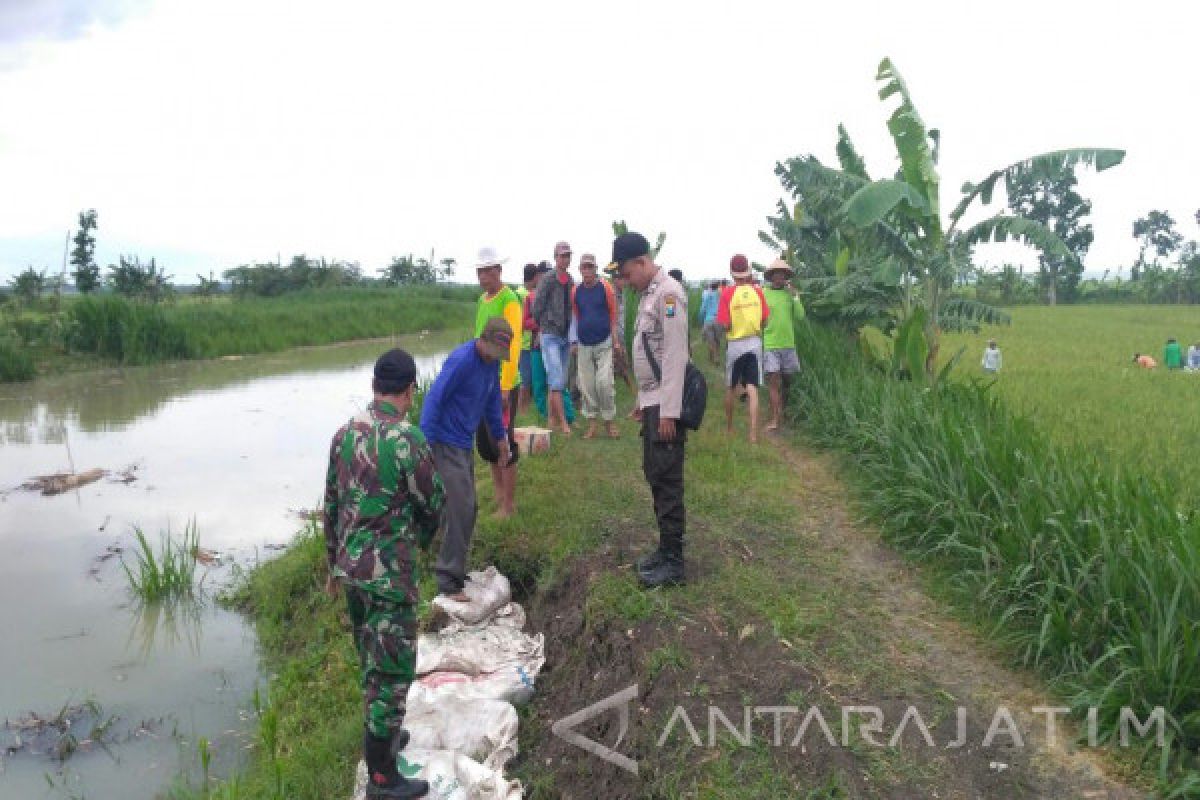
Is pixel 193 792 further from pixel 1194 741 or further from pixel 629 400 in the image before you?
pixel 629 400

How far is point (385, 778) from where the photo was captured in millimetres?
3463

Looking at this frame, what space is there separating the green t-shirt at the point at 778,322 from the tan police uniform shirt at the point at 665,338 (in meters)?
4.45

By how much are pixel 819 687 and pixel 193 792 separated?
10.0ft

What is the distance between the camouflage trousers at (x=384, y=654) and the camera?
3.41 m

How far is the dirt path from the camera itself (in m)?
3.18

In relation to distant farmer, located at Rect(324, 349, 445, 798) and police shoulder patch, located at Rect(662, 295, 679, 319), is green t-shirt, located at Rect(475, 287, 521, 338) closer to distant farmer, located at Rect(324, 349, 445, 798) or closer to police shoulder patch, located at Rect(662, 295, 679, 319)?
police shoulder patch, located at Rect(662, 295, 679, 319)

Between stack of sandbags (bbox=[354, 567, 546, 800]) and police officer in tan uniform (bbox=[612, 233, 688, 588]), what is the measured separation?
831mm

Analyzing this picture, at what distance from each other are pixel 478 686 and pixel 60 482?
751 cm

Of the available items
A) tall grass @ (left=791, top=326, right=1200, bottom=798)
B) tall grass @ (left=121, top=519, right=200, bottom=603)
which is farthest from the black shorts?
tall grass @ (left=121, top=519, right=200, bottom=603)

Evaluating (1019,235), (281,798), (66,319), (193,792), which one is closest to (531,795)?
(281,798)

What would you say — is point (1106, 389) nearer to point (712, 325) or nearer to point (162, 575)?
point (712, 325)

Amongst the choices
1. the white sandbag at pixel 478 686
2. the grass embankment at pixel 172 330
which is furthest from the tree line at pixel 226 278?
the white sandbag at pixel 478 686

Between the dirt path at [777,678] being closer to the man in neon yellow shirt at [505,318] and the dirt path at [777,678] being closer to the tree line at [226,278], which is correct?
the man in neon yellow shirt at [505,318]

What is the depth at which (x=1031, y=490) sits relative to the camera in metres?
4.65
